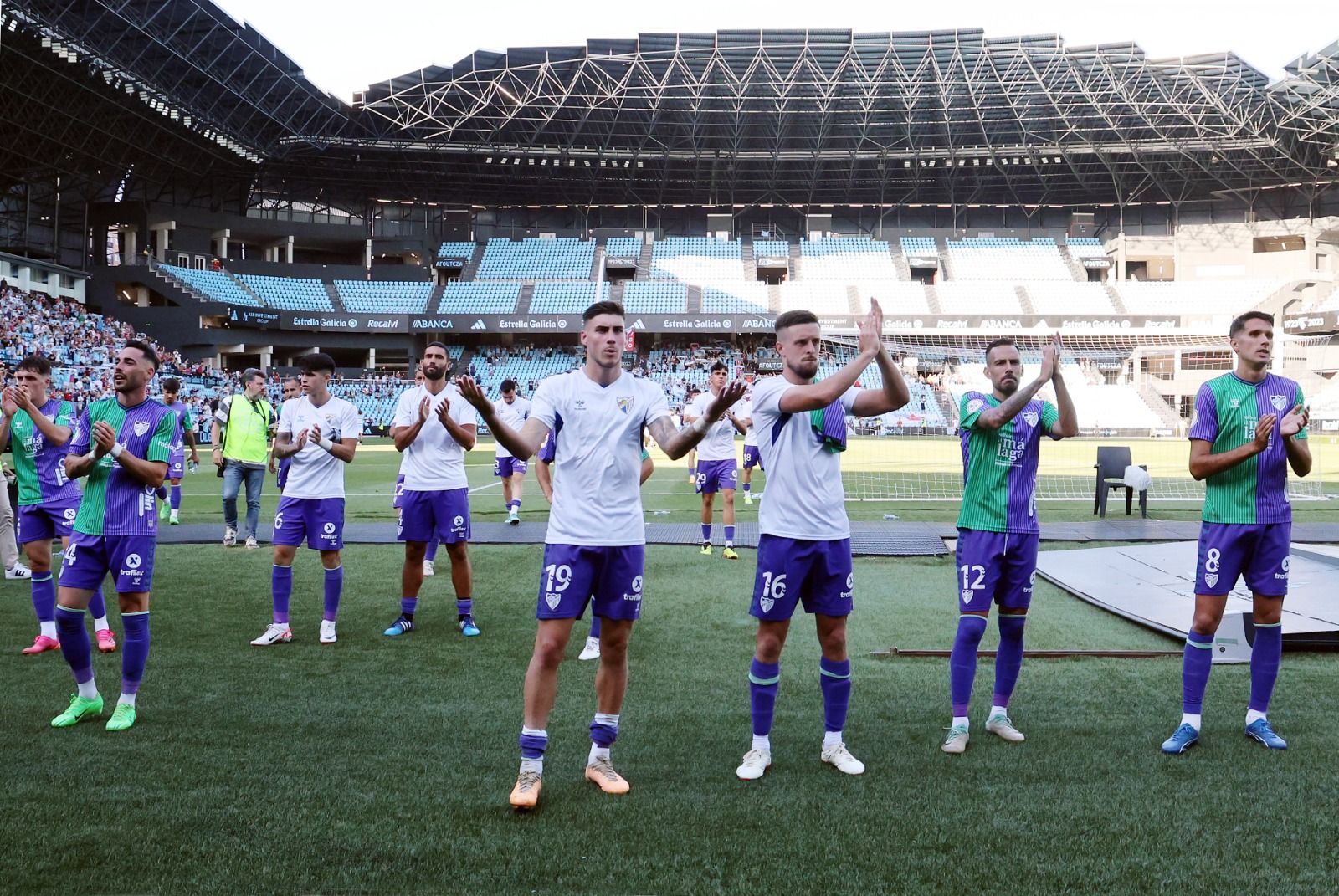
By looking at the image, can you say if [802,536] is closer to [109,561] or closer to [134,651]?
[134,651]

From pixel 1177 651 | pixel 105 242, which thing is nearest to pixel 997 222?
pixel 105 242

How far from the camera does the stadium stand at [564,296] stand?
182 feet

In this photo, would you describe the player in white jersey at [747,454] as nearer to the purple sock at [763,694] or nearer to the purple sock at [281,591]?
the purple sock at [281,591]

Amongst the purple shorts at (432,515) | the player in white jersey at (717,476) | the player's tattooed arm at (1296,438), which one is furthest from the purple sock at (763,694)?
the player in white jersey at (717,476)

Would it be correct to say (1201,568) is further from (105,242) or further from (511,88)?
(105,242)

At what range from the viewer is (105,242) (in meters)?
50.3

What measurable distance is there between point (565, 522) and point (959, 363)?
5089 centimetres

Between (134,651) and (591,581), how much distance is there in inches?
110

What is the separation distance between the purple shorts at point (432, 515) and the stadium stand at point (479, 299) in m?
48.6

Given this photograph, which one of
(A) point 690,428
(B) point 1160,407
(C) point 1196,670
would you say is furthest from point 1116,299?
(A) point 690,428

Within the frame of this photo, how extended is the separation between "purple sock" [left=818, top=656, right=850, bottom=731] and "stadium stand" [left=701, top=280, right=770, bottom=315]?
50004mm

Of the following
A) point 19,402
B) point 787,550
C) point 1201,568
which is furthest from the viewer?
point 19,402

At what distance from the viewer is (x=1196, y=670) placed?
502 cm

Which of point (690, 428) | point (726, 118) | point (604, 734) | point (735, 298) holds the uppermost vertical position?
point (726, 118)
